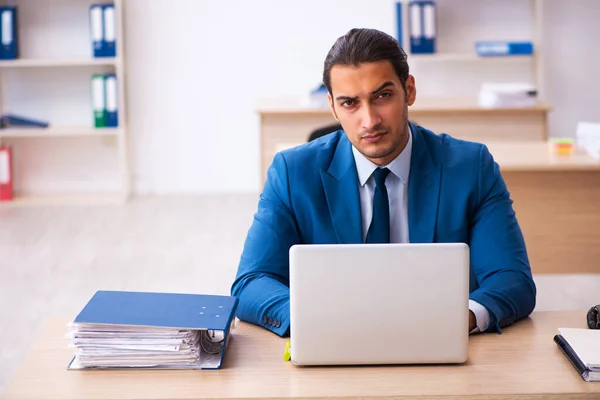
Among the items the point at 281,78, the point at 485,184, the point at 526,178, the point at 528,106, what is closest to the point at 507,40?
the point at 528,106

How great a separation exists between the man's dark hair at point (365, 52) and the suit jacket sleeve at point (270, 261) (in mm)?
306

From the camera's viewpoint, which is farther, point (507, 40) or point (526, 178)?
point (507, 40)

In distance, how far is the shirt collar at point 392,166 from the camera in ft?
6.87

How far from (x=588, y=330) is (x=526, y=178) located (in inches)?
90.3

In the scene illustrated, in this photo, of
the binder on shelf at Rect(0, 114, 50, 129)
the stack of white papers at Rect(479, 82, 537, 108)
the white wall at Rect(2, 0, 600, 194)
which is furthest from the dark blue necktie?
the binder on shelf at Rect(0, 114, 50, 129)

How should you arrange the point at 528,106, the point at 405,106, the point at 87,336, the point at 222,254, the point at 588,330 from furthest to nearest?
the point at 528,106 → the point at 222,254 → the point at 405,106 → the point at 588,330 → the point at 87,336

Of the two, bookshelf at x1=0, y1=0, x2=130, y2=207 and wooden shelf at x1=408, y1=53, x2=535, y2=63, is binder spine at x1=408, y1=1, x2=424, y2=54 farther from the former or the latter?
bookshelf at x1=0, y1=0, x2=130, y2=207

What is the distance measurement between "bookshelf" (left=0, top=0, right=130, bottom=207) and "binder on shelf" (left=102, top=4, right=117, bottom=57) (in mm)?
44

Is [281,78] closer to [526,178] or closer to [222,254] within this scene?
[222,254]

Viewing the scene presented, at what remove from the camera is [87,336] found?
1.63m

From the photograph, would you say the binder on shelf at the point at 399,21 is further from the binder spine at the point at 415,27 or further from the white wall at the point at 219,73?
the white wall at the point at 219,73

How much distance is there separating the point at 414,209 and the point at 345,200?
160mm

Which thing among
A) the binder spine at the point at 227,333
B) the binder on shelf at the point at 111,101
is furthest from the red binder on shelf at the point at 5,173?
the binder spine at the point at 227,333

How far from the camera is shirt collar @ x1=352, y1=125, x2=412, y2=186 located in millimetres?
2094
